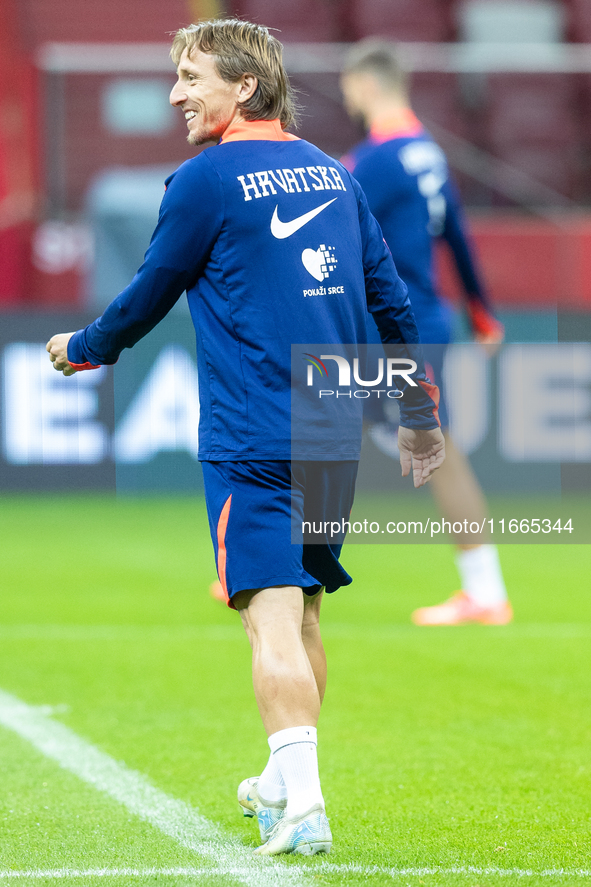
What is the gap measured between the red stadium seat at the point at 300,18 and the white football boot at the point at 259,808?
11553 millimetres

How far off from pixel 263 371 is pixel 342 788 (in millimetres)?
1133

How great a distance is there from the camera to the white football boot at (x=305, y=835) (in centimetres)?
241

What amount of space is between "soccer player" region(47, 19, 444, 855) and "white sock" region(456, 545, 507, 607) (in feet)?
8.64

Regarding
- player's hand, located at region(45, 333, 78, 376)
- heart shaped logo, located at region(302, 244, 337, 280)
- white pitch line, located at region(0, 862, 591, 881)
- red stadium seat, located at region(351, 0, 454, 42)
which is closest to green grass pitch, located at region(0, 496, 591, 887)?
white pitch line, located at region(0, 862, 591, 881)

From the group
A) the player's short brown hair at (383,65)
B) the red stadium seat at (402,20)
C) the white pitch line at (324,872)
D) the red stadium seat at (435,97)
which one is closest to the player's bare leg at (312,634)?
the white pitch line at (324,872)

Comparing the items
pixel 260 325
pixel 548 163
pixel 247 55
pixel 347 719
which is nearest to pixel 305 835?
pixel 260 325

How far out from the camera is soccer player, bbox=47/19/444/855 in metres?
2.46

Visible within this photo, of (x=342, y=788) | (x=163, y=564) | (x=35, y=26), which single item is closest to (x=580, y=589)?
(x=163, y=564)

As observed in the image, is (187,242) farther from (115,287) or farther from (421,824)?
(115,287)

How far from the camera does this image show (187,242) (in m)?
2.46

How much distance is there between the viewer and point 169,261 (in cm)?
248

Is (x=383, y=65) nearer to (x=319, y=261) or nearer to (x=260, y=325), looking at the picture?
(x=319, y=261)

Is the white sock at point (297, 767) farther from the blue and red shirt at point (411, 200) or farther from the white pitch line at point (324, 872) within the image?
the blue and red shirt at point (411, 200)

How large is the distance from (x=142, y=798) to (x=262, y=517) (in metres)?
0.87
